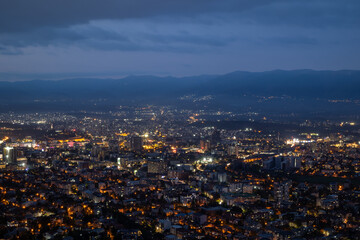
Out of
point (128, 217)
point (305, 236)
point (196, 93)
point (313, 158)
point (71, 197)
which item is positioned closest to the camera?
point (305, 236)

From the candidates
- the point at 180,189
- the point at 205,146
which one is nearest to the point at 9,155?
the point at 180,189

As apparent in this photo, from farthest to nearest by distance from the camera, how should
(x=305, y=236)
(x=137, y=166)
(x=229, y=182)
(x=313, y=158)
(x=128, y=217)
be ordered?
1. (x=313, y=158)
2. (x=137, y=166)
3. (x=229, y=182)
4. (x=128, y=217)
5. (x=305, y=236)

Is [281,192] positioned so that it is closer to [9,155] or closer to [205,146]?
[9,155]

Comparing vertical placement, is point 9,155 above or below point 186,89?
below

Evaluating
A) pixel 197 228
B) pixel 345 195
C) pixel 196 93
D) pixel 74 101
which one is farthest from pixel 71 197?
pixel 196 93

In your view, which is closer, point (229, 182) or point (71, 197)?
point (71, 197)

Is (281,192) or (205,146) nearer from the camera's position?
(281,192)

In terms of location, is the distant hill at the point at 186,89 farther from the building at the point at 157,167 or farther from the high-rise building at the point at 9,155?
the building at the point at 157,167

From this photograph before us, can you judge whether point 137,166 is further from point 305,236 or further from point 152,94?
point 152,94

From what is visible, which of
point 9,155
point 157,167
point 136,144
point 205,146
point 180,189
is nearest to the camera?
point 180,189
